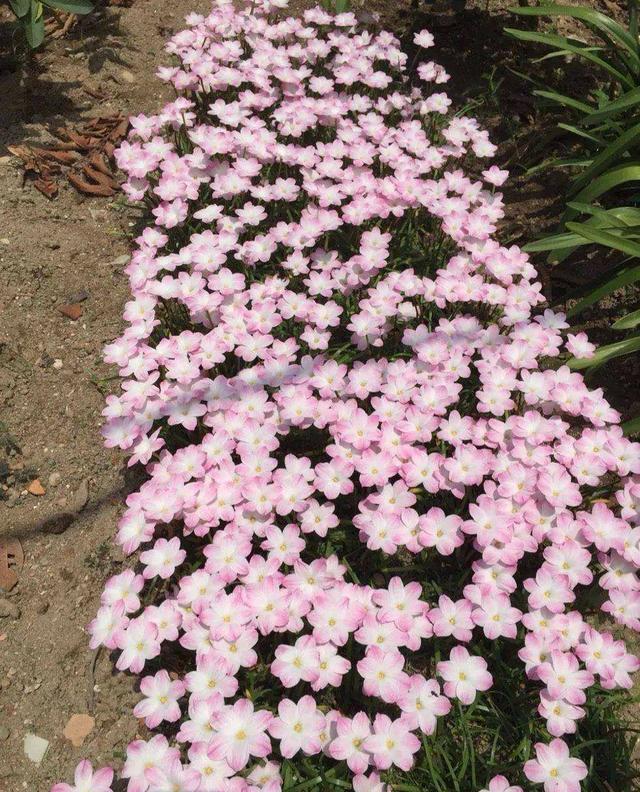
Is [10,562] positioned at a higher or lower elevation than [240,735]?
lower

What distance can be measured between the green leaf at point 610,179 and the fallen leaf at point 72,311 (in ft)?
8.20

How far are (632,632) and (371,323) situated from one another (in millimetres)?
1476

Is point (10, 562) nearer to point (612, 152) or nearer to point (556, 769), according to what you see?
point (556, 769)

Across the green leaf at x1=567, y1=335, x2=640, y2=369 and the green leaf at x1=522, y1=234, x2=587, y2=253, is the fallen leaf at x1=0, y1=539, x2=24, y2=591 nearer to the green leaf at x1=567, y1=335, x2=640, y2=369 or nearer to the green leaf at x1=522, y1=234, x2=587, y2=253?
the green leaf at x1=567, y1=335, x2=640, y2=369

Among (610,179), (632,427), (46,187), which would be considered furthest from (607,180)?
(46,187)

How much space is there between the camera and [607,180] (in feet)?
9.44

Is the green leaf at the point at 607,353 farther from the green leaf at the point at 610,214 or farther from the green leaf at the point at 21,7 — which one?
the green leaf at the point at 21,7

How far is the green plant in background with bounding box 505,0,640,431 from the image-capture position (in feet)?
8.55

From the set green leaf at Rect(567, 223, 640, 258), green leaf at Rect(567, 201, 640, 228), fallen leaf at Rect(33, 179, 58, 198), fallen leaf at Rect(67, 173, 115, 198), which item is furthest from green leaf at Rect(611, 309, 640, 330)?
fallen leaf at Rect(33, 179, 58, 198)

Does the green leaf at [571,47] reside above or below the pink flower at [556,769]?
above

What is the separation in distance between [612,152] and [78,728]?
3243 mm

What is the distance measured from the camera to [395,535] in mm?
1966

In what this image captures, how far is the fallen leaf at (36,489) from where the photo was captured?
8.37 ft

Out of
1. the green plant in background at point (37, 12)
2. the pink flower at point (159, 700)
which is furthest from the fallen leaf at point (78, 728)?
the green plant in background at point (37, 12)
